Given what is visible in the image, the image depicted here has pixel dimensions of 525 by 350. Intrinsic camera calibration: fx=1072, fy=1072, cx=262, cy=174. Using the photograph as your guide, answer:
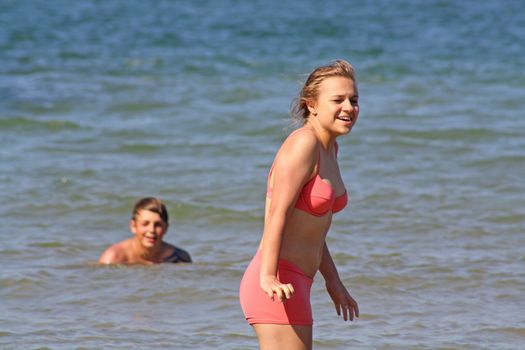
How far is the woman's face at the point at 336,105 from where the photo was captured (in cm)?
393

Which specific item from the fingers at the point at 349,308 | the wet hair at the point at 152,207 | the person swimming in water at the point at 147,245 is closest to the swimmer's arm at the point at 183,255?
the person swimming in water at the point at 147,245

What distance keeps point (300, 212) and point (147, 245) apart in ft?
13.8

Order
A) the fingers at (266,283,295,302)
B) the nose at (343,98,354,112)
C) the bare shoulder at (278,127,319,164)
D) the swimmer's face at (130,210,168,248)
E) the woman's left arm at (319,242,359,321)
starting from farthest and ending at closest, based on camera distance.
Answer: the swimmer's face at (130,210,168,248), the woman's left arm at (319,242,359,321), the nose at (343,98,354,112), the bare shoulder at (278,127,319,164), the fingers at (266,283,295,302)

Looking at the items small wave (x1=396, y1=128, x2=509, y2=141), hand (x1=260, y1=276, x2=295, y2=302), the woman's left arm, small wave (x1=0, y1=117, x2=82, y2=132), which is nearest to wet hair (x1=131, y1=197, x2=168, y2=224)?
the woman's left arm

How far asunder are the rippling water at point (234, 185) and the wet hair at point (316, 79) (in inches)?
80.1

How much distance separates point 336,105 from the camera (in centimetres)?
394

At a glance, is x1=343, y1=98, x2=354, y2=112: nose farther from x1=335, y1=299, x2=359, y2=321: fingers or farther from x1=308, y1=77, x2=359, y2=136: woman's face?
x1=335, y1=299, x2=359, y2=321: fingers

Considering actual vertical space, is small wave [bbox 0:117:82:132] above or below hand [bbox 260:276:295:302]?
above

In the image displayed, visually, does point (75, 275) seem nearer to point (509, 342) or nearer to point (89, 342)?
point (89, 342)

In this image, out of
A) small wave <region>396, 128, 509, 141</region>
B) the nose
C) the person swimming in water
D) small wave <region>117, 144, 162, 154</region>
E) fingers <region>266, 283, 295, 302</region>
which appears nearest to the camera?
fingers <region>266, 283, 295, 302</region>

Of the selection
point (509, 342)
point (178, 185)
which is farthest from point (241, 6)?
point (509, 342)

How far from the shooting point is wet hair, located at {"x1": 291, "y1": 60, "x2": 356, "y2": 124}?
3.98 meters

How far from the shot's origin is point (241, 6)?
111 ft

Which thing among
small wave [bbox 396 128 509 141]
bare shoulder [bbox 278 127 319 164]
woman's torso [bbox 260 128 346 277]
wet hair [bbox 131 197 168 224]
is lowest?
woman's torso [bbox 260 128 346 277]
